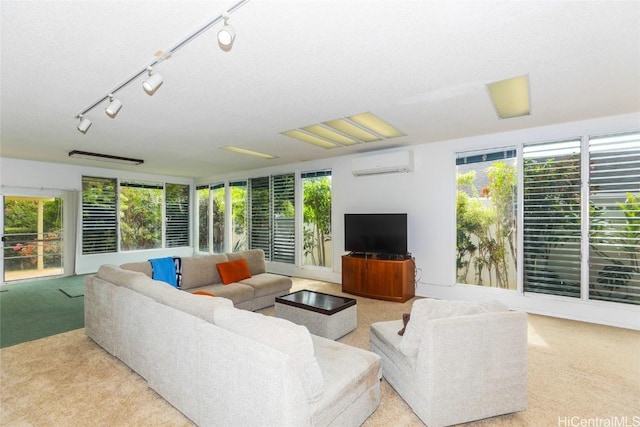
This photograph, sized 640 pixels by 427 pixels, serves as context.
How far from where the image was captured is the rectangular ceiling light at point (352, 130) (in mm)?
3972

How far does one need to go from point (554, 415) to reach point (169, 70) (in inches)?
152

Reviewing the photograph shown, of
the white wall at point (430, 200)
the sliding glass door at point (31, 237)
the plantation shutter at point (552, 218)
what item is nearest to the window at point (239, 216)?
the white wall at point (430, 200)

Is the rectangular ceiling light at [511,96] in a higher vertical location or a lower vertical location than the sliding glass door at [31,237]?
higher

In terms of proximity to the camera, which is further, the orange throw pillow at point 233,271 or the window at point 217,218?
the window at point 217,218

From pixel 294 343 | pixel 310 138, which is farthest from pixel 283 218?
pixel 294 343

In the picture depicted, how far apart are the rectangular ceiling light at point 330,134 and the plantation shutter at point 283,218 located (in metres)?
2.26

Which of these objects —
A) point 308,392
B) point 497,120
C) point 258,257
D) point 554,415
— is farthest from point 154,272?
point 497,120

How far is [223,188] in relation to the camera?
854 cm

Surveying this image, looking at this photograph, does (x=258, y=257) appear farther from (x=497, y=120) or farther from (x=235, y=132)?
(x=497, y=120)

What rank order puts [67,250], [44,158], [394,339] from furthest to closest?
1. [67,250]
2. [44,158]
3. [394,339]

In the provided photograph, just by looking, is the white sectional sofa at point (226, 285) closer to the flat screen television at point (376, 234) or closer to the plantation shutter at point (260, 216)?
the flat screen television at point (376, 234)

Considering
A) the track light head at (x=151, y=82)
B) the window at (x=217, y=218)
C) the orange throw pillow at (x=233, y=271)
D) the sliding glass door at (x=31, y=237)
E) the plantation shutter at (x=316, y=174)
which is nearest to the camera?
the track light head at (x=151, y=82)

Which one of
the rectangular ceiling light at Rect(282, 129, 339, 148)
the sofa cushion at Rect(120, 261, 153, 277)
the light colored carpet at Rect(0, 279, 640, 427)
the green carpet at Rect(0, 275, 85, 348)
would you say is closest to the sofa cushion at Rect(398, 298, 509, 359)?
the light colored carpet at Rect(0, 279, 640, 427)

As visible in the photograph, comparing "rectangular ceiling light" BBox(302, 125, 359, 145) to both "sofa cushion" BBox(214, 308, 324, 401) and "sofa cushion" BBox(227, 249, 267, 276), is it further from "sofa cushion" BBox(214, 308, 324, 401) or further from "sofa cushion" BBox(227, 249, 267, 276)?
"sofa cushion" BBox(214, 308, 324, 401)
